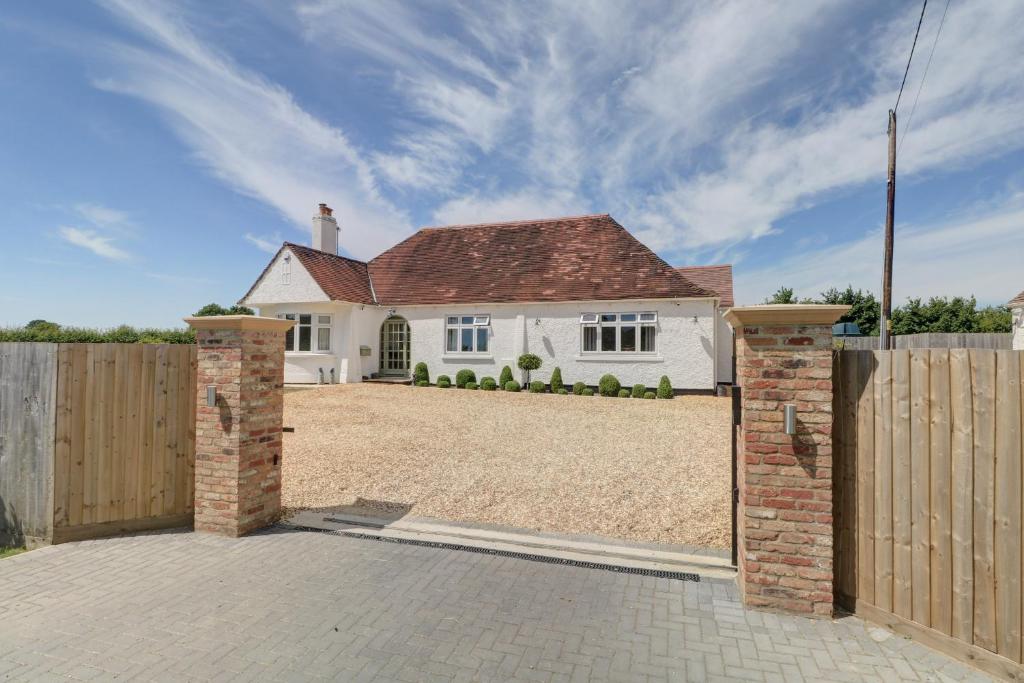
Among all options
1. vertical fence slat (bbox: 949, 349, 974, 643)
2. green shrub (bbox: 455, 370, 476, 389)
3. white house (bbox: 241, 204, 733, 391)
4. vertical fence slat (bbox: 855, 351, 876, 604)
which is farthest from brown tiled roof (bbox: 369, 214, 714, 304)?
vertical fence slat (bbox: 949, 349, 974, 643)

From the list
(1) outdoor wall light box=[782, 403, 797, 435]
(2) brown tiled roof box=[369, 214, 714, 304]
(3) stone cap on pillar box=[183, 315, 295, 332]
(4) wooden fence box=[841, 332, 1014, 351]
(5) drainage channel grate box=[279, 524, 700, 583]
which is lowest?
(5) drainage channel grate box=[279, 524, 700, 583]

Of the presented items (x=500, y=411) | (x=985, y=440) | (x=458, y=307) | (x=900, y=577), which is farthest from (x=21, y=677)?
(x=458, y=307)

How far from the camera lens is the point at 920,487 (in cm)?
321

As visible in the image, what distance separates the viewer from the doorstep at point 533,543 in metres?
4.35

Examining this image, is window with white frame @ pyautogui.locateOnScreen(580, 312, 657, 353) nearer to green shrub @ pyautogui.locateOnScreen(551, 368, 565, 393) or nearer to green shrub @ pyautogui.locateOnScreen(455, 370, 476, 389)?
green shrub @ pyautogui.locateOnScreen(551, 368, 565, 393)

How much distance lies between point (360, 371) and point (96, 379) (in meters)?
15.2

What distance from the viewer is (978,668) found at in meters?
2.92

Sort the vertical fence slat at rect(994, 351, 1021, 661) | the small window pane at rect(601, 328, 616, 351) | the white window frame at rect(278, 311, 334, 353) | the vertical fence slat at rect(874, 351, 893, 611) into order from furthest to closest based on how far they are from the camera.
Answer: the white window frame at rect(278, 311, 334, 353)
the small window pane at rect(601, 328, 616, 351)
the vertical fence slat at rect(874, 351, 893, 611)
the vertical fence slat at rect(994, 351, 1021, 661)

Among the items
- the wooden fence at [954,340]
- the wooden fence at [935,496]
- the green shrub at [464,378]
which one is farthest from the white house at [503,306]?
the wooden fence at [935,496]

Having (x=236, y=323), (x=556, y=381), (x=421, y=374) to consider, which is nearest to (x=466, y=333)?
(x=421, y=374)

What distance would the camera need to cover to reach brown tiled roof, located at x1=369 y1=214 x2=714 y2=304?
1789 cm

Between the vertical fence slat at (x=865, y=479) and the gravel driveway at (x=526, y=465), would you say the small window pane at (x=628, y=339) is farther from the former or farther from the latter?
the vertical fence slat at (x=865, y=479)

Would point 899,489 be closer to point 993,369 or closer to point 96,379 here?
point 993,369

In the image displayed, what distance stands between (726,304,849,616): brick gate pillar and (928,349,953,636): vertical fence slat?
561 mm
